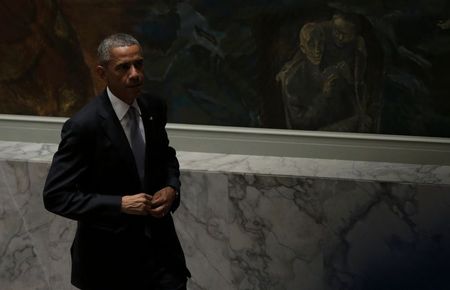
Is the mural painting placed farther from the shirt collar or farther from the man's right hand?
the man's right hand

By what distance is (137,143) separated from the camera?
158 inches

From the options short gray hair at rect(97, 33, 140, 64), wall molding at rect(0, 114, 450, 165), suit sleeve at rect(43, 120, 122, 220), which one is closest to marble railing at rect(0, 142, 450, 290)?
wall molding at rect(0, 114, 450, 165)

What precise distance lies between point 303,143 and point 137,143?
2428 millimetres

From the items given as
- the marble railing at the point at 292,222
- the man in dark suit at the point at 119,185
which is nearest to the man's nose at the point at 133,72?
the man in dark suit at the point at 119,185

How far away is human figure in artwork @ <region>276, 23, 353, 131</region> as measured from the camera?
6.01 metres

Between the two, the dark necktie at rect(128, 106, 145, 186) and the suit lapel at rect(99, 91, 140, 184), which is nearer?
the suit lapel at rect(99, 91, 140, 184)

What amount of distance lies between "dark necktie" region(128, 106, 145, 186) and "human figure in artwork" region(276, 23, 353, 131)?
233cm

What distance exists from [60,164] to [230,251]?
234 centimetres

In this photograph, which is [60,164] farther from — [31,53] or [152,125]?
[31,53]

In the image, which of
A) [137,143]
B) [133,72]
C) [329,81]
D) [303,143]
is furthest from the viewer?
[303,143]

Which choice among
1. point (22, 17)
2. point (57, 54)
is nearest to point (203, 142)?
point (57, 54)

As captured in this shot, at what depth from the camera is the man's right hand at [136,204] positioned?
383cm

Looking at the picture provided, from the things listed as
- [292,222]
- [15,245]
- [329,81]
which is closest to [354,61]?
[329,81]

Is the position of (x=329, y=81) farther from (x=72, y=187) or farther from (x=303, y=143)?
(x=72, y=187)
